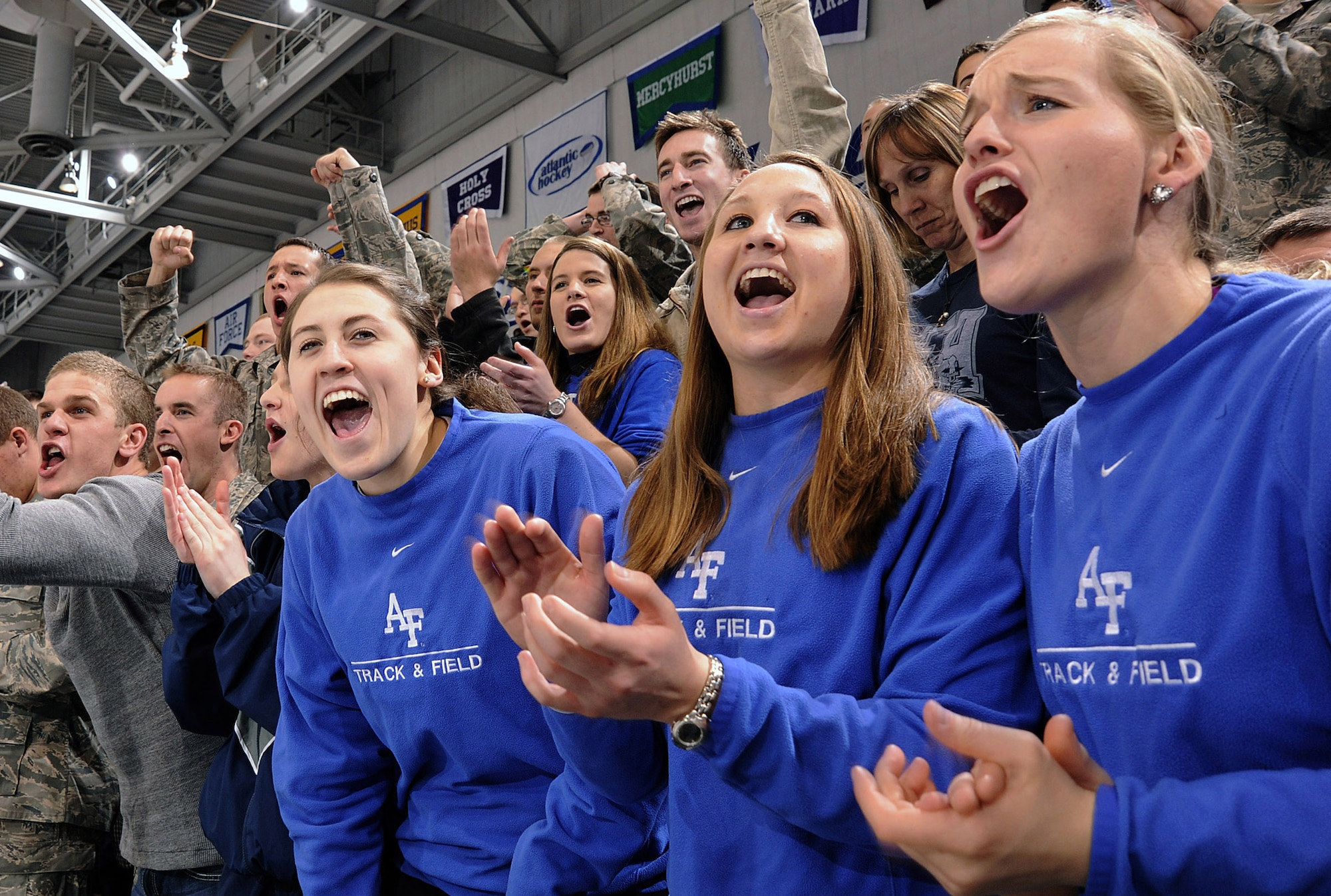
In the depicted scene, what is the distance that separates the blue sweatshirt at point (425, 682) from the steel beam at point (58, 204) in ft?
36.1

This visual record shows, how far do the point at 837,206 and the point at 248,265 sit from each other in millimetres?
12632

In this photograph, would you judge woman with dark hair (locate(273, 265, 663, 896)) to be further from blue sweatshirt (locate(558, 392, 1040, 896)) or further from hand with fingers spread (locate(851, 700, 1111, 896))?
hand with fingers spread (locate(851, 700, 1111, 896))

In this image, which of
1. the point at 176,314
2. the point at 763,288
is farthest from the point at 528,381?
the point at 176,314

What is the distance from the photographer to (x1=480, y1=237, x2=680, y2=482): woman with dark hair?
2.68 m

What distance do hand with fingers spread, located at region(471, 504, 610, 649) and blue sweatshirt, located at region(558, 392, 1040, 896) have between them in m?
0.16

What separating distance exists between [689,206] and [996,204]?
211cm

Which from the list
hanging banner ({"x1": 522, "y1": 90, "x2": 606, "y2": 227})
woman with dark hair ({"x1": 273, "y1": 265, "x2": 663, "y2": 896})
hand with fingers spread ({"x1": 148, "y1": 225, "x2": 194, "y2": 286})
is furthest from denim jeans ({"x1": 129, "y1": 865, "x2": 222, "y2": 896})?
hanging banner ({"x1": 522, "y1": 90, "x2": 606, "y2": 227})

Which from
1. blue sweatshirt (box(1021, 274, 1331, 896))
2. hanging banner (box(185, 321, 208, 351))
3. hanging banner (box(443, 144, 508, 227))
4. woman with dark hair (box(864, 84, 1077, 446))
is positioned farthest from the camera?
hanging banner (box(185, 321, 208, 351))

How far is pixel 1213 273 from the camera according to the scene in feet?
3.75

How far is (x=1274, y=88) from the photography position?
7.35ft

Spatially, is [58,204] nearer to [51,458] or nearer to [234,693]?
[51,458]

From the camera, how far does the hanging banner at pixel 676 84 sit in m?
6.86

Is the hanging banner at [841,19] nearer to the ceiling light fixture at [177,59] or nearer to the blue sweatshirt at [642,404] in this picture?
the blue sweatshirt at [642,404]

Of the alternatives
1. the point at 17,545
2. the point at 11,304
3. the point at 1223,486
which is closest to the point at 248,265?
the point at 11,304
